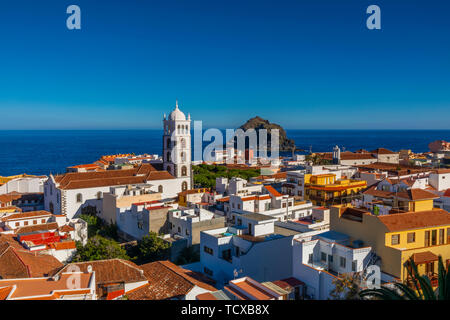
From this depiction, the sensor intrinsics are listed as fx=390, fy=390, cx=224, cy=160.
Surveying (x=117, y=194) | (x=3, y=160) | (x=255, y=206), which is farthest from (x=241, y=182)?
(x=3, y=160)

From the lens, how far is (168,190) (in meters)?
39.3

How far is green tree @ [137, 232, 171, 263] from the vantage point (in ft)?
71.1

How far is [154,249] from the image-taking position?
70.8 ft

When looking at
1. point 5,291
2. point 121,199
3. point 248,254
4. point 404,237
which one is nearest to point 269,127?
point 121,199

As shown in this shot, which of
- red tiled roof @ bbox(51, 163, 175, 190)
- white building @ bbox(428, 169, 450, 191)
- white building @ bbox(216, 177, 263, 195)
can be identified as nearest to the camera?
white building @ bbox(428, 169, 450, 191)

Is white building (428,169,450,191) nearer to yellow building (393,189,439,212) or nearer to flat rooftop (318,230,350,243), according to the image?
yellow building (393,189,439,212)

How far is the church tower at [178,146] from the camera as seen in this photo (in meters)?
39.6

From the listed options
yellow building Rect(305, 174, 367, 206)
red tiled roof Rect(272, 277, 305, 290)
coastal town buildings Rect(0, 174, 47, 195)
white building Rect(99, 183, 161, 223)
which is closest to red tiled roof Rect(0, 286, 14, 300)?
red tiled roof Rect(272, 277, 305, 290)

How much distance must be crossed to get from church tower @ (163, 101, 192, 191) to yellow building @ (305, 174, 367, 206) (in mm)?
14102

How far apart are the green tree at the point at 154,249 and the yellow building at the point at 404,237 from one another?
416 inches

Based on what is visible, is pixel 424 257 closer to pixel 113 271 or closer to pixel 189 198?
pixel 113 271

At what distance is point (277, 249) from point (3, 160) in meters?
106

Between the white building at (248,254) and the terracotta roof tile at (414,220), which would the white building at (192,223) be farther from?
the terracotta roof tile at (414,220)
